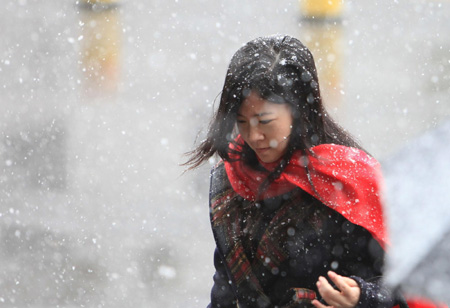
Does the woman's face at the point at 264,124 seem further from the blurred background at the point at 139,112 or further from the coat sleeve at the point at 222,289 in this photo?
the blurred background at the point at 139,112

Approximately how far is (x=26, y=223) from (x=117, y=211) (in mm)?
631

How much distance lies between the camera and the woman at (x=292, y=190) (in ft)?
6.24

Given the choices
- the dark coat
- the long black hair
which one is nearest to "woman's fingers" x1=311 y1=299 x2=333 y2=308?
the dark coat

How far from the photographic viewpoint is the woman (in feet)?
6.24

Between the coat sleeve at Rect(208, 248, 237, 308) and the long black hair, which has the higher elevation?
the long black hair

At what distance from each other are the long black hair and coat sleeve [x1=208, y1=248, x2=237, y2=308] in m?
0.37

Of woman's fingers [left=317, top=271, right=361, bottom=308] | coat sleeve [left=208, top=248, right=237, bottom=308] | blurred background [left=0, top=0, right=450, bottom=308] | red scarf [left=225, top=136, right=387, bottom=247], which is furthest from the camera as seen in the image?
blurred background [left=0, top=0, right=450, bottom=308]

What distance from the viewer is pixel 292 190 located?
2006mm

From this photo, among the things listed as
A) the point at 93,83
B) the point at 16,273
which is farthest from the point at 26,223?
the point at 93,83

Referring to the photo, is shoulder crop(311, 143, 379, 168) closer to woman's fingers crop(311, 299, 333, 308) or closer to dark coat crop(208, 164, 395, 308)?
dark coat crop(208, 164, 395, 308)

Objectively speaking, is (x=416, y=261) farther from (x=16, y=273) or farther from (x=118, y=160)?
(x=118, y=160)

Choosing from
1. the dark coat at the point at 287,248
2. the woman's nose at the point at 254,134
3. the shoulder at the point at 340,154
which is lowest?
the dark coat at the point at 287,248

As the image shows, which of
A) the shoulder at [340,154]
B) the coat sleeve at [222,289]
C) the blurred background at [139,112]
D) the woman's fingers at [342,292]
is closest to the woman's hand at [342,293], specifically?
the woman's fingers at [342,292]

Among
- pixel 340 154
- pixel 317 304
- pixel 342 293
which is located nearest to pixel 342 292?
pixel 342 293
